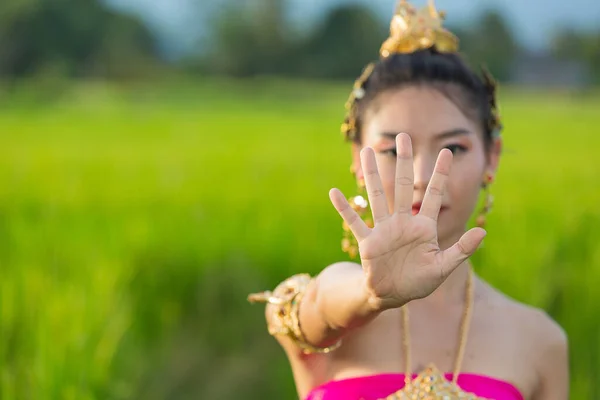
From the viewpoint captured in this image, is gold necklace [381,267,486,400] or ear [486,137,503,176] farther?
ear [486,137,503,176]

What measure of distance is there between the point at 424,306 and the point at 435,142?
25cm

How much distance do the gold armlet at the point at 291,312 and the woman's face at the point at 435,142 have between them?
183 mm

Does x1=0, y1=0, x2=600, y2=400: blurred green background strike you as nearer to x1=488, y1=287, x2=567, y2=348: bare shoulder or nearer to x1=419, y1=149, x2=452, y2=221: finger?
x1=488, y1=287, x2=567, y2=348: bare shoulder

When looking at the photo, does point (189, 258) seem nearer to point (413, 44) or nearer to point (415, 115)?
point (413, 44)

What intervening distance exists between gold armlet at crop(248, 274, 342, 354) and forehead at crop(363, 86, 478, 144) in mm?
238

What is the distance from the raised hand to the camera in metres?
1.01

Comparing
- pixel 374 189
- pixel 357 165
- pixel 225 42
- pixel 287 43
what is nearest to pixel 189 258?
pixel 357 165

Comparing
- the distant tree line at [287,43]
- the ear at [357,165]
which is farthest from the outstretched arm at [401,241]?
the distant tree line at [287,43]

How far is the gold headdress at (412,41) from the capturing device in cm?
145

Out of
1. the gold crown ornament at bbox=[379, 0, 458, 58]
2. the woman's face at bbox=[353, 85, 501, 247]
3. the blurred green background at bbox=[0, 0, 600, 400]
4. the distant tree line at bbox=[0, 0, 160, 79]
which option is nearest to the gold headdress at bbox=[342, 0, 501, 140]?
the gold crown ornament at bbox=[379, 0, 458, 58]

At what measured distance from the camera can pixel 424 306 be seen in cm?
133

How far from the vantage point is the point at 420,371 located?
50.0 inches

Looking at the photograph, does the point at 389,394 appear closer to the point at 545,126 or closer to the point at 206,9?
the point at 545,126

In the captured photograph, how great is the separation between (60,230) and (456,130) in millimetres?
1727
